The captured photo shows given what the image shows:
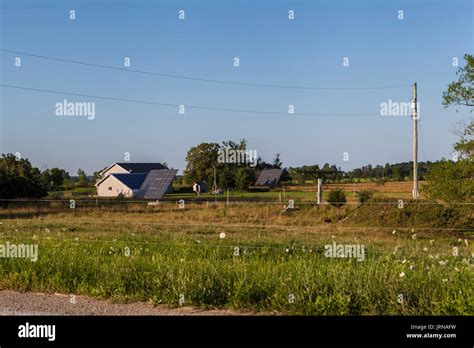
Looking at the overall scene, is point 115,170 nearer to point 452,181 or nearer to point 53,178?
point 53,178

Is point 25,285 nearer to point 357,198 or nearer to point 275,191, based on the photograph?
point 357,198

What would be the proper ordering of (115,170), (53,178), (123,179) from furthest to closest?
(53,178) < (115,170) < (123,179)

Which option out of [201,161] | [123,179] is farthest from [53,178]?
[201,161]

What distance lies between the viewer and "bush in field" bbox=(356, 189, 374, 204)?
27.1 m

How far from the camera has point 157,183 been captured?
983 inches

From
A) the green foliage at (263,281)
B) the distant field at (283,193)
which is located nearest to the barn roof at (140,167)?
the distant field at (283,193)

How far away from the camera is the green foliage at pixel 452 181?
1717 cm

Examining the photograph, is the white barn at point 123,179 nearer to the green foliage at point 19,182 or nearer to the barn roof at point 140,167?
the barn roof at point 140,167

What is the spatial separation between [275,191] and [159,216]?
10.3m

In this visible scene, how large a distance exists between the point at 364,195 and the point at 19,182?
2047 centimetres

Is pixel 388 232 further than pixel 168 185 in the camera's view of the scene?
No
